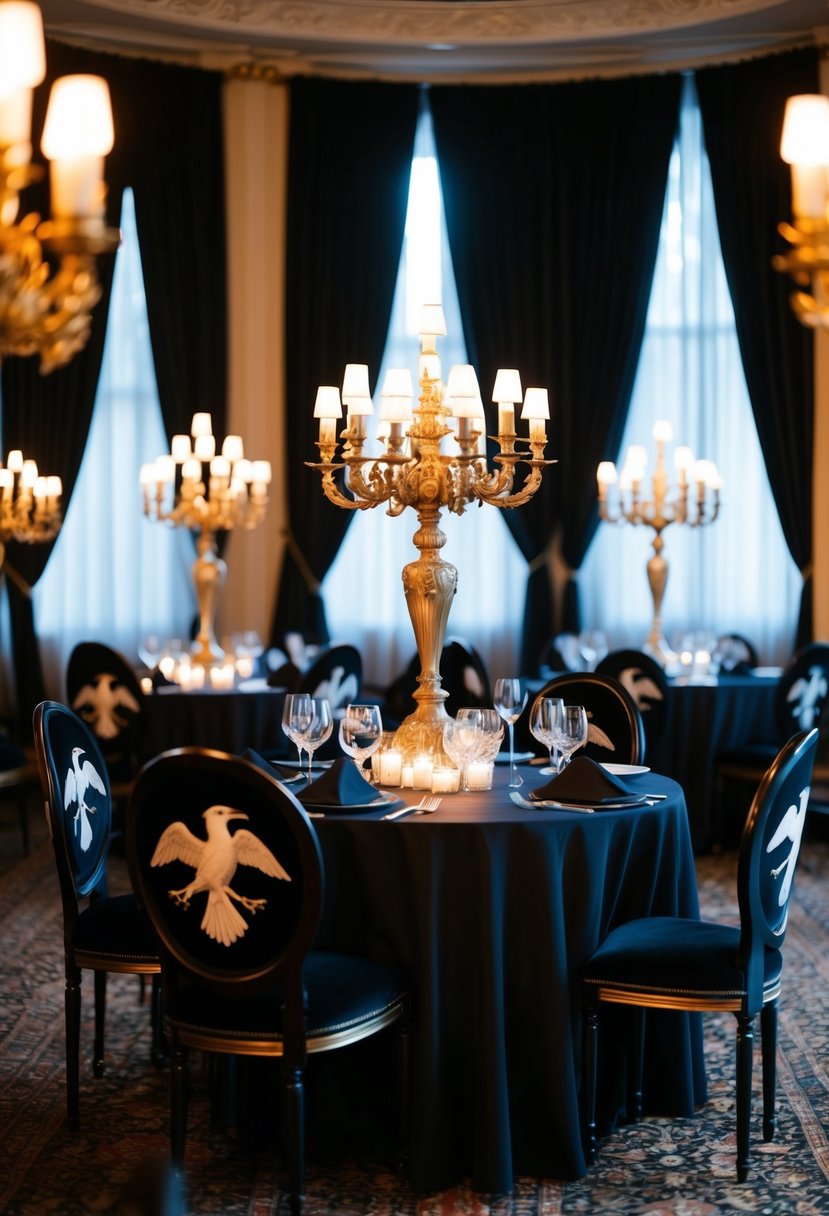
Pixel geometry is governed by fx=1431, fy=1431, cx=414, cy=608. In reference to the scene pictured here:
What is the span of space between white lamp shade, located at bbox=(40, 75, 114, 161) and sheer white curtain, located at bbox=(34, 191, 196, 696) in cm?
688

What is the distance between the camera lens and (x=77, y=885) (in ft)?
12.1

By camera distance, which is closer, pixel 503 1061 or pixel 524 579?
pixel 503 1061

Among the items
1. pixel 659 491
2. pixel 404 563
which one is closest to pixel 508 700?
pixel 659 491

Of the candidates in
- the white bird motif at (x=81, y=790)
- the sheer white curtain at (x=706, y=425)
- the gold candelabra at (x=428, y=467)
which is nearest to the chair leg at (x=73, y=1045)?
the white bird motif at (x=81, y=790)

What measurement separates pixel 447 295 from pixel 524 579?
192cm

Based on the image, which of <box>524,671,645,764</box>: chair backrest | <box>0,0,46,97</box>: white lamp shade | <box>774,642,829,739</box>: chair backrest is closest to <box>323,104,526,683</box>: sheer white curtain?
<box>774,642,829,739</box>: chair backrest

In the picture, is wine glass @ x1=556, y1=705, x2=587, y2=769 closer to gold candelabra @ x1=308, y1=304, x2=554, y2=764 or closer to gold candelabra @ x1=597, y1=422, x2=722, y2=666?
gold candelabra @ x1=308, y1=304, x2=554, y2=764

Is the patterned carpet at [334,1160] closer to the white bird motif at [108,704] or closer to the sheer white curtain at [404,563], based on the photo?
the white bird motif at [108,704]

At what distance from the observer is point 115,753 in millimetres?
6434

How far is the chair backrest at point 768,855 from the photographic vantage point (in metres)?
3.27

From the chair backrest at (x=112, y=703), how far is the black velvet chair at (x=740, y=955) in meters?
3.36

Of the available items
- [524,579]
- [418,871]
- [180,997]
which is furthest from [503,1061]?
[524,579]

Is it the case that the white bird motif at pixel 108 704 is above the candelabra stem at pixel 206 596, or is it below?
below

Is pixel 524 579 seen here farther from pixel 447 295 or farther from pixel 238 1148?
pixel 238 1148
